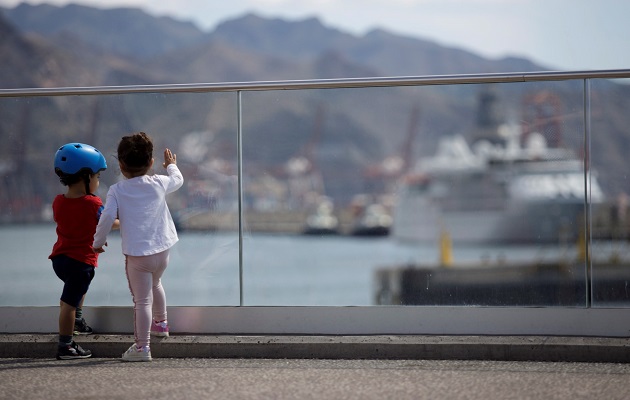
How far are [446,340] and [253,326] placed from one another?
1.12 metres

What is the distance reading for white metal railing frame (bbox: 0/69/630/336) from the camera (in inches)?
218

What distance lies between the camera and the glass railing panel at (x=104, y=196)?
235 inches

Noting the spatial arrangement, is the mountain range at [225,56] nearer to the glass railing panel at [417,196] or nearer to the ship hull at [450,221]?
the glass railing panel at [417,196]

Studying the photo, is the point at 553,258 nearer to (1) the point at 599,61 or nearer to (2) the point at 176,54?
(2) the point at 176,54

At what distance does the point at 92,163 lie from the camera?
18.2ft

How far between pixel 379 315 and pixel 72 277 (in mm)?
1693

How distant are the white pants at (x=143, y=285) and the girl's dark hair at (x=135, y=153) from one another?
478mm

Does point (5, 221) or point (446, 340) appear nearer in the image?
point (446, 340)

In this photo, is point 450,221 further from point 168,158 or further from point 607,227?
point 168,158

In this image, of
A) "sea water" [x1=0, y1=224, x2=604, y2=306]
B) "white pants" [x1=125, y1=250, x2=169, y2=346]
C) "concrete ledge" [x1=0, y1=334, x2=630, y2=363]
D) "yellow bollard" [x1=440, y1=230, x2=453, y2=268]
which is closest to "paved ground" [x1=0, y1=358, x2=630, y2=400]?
"concrete ledge" [x1=0, y1=334, x2=630, y2=363]

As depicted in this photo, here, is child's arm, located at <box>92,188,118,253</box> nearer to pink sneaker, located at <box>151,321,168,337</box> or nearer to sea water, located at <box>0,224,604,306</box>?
pink sneaker, located at <box>151,321,168,337</box>

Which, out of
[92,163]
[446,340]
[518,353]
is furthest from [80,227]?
[518,353]

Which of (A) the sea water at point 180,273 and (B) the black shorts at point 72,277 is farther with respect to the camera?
(A) the sea water at point 180,273

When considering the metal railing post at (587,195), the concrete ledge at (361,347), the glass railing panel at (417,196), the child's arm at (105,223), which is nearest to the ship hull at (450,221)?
the glass railing panel at (417,196)
